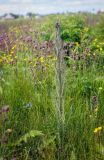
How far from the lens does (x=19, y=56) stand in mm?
5504

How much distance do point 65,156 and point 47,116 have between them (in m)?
0.48

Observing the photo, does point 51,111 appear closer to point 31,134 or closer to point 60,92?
point 60,92

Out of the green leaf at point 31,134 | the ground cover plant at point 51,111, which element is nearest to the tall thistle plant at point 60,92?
the ground cover plant at point 51,111

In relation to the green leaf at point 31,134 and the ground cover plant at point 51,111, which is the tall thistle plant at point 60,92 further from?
the green leaf at point 31,134

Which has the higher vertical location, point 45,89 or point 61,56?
point 61,56

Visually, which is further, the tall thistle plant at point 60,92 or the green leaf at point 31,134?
the tall thistle plant at point 60,92

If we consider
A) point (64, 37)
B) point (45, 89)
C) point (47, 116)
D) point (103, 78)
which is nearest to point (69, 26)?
point (64, 37)

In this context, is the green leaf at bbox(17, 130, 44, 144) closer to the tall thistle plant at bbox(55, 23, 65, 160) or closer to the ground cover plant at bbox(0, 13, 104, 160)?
the ground cover plant at bbox(0, 13, 104, 160)

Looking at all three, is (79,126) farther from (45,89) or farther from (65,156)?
(45,89)

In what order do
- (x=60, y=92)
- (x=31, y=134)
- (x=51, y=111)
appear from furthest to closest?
1. (x=51, y=111)
2. (x=60, y=92)
3. (x=31, y=134)

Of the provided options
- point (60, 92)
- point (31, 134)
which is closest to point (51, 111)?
point (60, 92)

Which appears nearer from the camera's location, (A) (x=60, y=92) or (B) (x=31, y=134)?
(B) (x=31, y=134)

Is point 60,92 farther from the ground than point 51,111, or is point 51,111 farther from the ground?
point 60,92

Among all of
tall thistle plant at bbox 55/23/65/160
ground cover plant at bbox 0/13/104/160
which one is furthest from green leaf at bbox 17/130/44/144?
tall thistle plant at bbox 55/23/65/160
